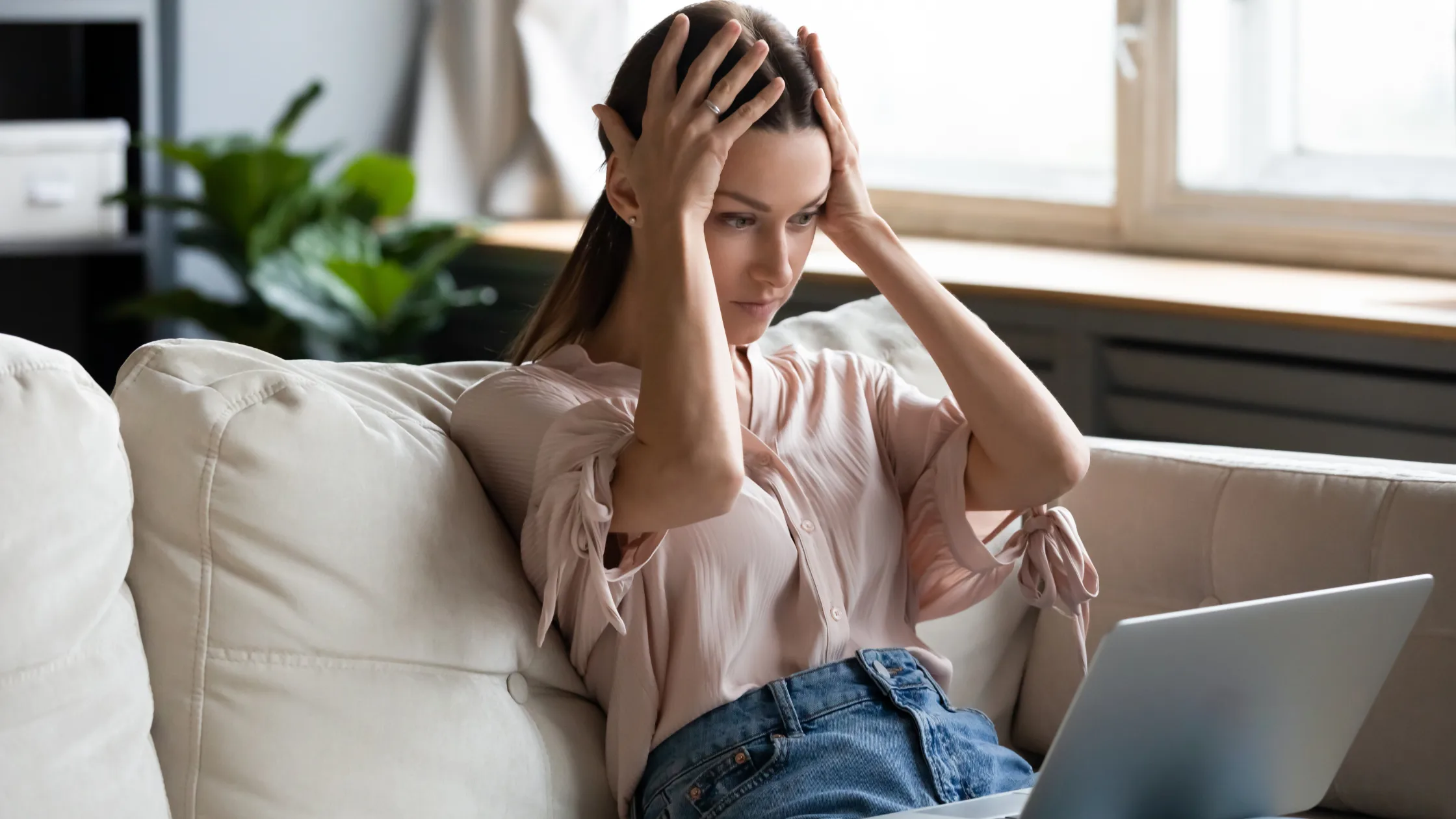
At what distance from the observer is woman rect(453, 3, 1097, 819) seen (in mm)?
1315

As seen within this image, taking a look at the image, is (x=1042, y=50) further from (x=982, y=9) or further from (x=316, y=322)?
(x=316, y=322)

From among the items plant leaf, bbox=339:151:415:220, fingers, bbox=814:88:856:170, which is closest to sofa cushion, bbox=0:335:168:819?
fingers, bbox=814:88:856:170

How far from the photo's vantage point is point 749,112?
4.37 ft

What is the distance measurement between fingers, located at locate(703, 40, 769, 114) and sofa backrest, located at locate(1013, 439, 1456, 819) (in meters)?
0.74

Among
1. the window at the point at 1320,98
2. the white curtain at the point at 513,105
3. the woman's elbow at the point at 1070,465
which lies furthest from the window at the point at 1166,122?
the woman's elbow at the point at 1070,465

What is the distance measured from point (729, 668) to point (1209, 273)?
5.36ft

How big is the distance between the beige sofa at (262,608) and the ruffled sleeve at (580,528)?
4 cm

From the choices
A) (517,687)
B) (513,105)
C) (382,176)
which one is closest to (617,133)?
(517,687)

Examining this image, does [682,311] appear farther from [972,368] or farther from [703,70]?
[972,368]

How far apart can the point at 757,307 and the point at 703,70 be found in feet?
0.71

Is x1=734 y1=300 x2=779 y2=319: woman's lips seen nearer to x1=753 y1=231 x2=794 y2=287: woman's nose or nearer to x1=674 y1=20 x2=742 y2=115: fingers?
x1=753 y1=231 x2=794 y2=287: woman's nose

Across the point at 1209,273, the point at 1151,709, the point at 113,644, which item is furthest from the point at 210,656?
the point at 1209,273

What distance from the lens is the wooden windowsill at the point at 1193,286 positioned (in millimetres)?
2297

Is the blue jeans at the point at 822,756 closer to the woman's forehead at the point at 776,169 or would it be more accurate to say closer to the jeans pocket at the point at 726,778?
the jeans pocket at the point at 726,778
